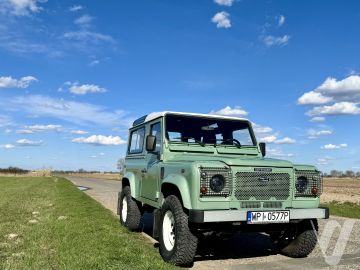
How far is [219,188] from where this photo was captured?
626 centimetres

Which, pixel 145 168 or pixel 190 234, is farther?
pixel 145 168

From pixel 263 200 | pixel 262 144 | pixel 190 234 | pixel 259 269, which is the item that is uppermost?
pixel 262 144

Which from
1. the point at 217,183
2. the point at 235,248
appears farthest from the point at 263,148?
the point at 217,183

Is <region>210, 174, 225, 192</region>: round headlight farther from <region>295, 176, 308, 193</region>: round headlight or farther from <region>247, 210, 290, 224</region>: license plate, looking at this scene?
<region>295, 176, 308, 193</region>: round headlight

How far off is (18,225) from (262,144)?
18.8ft

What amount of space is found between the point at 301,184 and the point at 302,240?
97 cm

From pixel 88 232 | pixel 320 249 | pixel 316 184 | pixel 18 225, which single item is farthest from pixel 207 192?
pixel 18 225

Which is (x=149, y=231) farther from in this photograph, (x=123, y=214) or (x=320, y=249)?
(x=320, y=249)

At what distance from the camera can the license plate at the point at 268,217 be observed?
6.29m

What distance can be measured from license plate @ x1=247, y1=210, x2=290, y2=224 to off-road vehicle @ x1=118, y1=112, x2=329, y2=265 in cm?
1

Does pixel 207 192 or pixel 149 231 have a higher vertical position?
pixel 207 192

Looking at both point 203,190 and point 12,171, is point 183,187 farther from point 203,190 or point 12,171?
point 12,171

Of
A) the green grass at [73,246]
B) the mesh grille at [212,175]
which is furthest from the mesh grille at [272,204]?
the green grass at [73,246]

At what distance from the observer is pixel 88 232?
8781 millimetres
